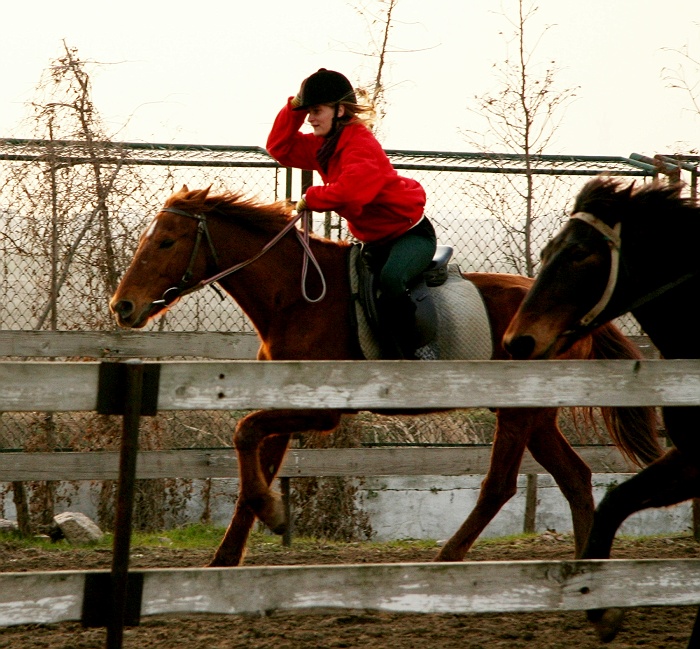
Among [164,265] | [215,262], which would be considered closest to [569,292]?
[215,262]

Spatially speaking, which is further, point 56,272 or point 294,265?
point 56,272

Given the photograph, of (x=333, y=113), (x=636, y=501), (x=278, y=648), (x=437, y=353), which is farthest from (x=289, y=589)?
(x=333, y=113)

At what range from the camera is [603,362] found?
3203mm

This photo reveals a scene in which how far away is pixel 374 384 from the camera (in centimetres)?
306

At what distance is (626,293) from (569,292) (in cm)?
25

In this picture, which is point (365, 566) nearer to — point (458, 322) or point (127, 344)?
point (458, 322)

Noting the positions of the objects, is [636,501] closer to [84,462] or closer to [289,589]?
[289,589]

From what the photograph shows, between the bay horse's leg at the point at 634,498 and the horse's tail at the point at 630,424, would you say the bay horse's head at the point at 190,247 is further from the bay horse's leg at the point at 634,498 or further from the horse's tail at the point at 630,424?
the bay horse's leg at the point at 634,498

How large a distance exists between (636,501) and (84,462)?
143 inches

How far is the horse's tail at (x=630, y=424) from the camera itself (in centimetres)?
524

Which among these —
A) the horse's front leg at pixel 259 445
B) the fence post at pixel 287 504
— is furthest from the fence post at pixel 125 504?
the fence post at pixel 287 504

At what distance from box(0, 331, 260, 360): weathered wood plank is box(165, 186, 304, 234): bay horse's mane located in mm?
1303

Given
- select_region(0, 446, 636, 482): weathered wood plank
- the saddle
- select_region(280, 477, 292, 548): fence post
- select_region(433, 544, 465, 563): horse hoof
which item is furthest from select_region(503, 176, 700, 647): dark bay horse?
select_region(280, 477, 292, 548): fence post

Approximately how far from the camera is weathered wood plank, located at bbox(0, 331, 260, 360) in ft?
20.0
